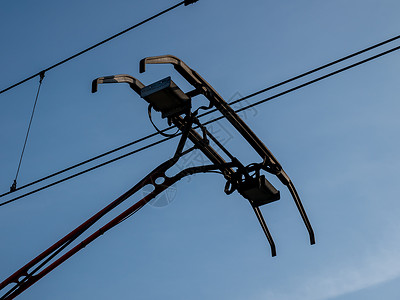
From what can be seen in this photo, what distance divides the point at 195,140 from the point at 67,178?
76.3 inches

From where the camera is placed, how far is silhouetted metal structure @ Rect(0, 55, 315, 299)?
280 inches

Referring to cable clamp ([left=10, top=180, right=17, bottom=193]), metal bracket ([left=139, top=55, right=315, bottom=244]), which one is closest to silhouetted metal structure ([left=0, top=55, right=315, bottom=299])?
metal bracket ([left=139, top=55, right=315, bottom=244])

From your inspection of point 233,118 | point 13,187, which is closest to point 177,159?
point 233,118

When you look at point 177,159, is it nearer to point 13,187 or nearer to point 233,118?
point 233,118

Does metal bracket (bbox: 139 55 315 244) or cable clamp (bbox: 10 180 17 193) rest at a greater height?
cable clamp (bbox: 10 180 17 193)

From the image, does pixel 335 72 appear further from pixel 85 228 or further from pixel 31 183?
pixel 31 183

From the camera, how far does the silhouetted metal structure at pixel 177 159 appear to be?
7.11 m

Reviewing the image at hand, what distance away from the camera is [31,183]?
340 inches

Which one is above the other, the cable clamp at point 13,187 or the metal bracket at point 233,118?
the cable clamp at point 13,187

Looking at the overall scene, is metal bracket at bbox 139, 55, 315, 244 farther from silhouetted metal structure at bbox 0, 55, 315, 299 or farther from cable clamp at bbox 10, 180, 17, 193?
cable clamp at bbox 10, 180, 17, 193

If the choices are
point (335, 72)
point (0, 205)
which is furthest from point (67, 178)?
point (335, 72)

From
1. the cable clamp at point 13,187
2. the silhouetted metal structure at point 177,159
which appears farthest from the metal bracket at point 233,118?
the cable clamp at point 13,187

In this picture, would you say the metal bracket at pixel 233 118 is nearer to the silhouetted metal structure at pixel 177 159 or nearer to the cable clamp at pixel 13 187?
the silhouetted metal structure at pixel 177 159

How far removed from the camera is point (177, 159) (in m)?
7.47
